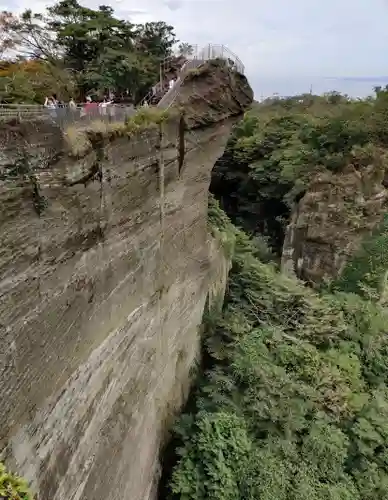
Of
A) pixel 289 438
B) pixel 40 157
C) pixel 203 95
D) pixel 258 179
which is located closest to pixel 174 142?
pixel 203 95

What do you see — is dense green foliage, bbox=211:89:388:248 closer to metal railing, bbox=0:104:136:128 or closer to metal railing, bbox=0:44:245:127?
metal railing, bbox=0:44:245:127

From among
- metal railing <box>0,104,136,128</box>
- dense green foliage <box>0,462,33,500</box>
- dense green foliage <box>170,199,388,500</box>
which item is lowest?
dense green foliage <box>170,199,388,500</box>

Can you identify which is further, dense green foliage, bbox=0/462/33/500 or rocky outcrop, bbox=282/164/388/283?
rocky outcrop, bbox=282/164/388/283

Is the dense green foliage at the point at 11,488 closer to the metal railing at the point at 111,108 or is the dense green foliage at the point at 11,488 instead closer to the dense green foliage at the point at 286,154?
the metal railing at the point at 111,108

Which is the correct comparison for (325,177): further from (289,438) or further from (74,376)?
(74,376)

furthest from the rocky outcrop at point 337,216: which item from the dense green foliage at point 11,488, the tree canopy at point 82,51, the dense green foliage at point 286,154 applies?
the dense green foliage at point 11,488

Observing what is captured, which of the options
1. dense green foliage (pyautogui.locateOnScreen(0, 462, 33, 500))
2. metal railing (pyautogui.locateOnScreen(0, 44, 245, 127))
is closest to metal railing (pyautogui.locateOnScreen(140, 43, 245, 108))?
metal railing (pyautogui.locateOnScreen(0, 44, 245, 127))

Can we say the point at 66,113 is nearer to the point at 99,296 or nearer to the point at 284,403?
the point at 99,296
